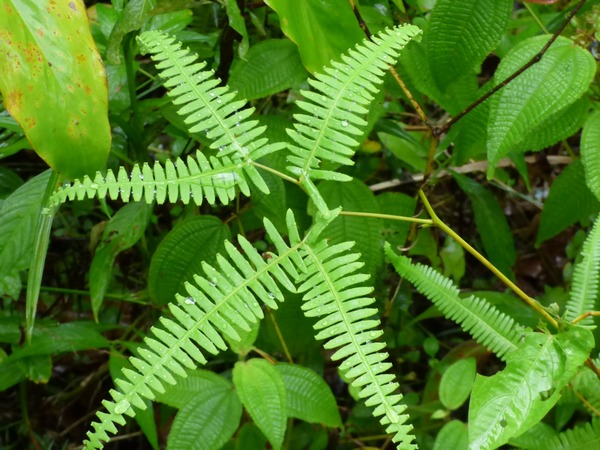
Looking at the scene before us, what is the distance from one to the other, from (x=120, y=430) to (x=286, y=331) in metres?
0.60

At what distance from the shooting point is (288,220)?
0.67m

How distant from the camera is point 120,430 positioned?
1.59 m

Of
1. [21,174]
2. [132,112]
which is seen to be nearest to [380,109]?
[132,112]

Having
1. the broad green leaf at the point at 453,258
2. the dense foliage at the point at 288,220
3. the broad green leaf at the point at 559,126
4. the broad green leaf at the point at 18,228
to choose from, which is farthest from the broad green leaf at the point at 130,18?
the broad green leaf at the point at 453,258

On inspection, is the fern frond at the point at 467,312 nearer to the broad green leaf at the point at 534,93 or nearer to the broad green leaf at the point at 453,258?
the broad green leaf at the point at 534,93

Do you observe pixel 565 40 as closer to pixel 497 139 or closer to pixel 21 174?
pixel 497 139

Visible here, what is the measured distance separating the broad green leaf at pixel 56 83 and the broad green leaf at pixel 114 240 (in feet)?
1.15

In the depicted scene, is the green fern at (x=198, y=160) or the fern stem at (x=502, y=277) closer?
the green fern at (x=198, y=160)

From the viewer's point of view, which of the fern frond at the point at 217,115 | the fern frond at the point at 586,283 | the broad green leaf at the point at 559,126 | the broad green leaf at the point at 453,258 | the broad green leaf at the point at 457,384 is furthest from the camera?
the broad green leaf at the point at 453,258

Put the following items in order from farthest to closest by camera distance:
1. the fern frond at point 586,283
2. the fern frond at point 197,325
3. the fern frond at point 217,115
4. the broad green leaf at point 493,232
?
the broad green leaf at point 493,232, the fern frond at point 586,283, the fern frond at point 217,115, the fern frond at point 197,325

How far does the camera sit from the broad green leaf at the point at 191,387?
3.43 feet

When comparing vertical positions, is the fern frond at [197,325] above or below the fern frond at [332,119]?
below

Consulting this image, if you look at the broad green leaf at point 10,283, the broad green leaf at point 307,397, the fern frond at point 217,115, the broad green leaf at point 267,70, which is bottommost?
the broad green leaf at point 307,397

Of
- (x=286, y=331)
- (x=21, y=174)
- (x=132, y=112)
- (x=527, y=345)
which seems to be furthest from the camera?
(x=21, y=174)
